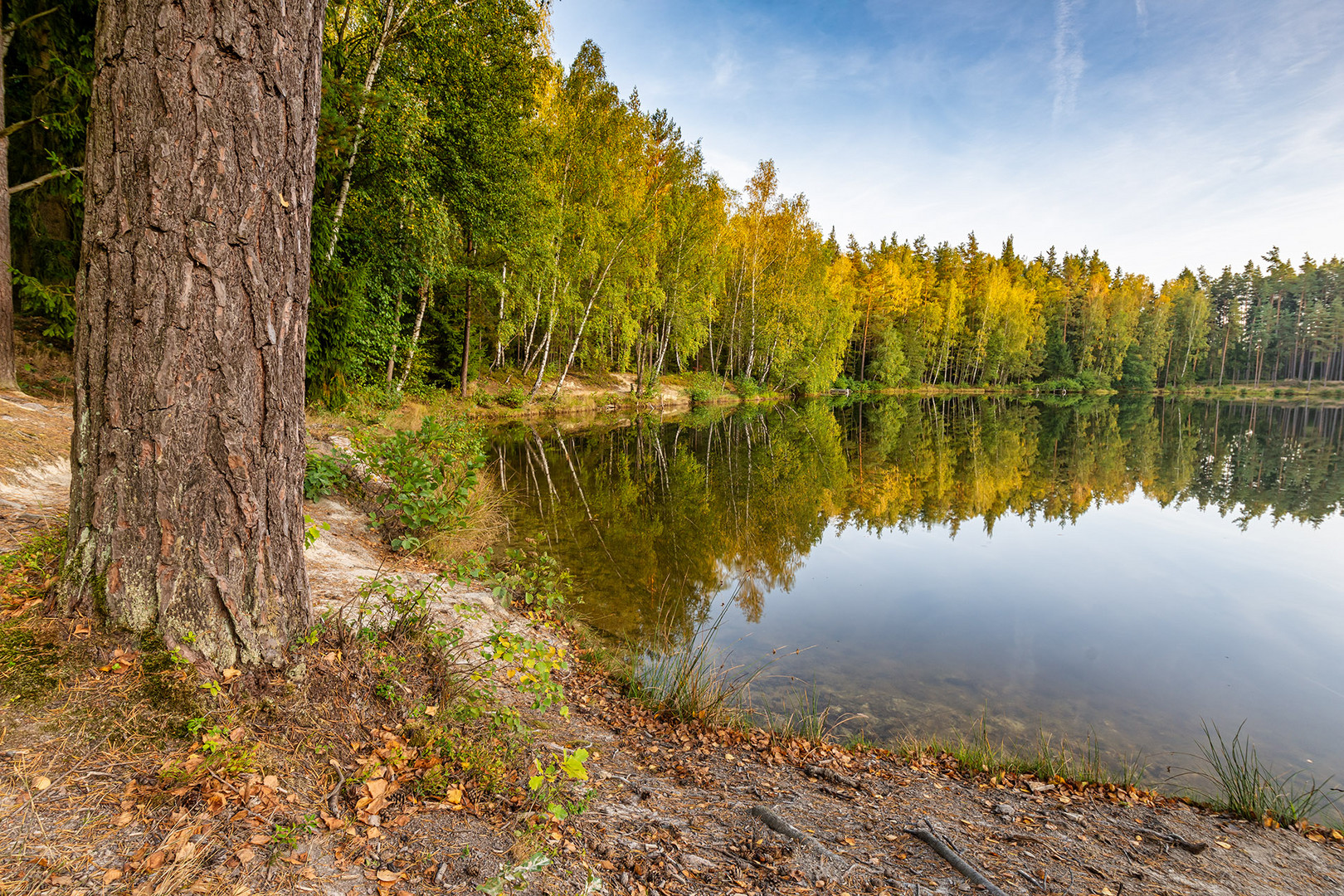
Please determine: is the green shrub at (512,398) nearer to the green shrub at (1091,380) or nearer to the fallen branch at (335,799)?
the fallen branch at (335,799)

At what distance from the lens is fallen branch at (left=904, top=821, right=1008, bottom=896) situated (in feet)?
8.74

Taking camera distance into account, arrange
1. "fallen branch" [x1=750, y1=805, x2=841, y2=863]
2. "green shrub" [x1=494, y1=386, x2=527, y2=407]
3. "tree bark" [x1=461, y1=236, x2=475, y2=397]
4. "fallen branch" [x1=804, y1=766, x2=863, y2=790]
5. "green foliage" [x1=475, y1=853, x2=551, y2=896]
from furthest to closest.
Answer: "green shrub" [x1=494, y1=386, x2=527, y2=407], "tree bark" [x1=461, y1=236, x2=475, y2=397], "fallen branch" [x1=804, y1=766, x2=863, y2=790], "fallen branch" [x1=750, y1=805, x2=841, y2=863], "green foliage" [x1=475, y1=853, x2=551, y2=896]

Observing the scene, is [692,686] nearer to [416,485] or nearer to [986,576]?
[416,485]

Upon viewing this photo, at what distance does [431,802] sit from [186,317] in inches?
88.9

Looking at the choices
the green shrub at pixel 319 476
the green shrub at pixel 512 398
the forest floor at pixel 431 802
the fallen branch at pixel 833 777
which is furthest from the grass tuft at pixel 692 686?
the green shrub at pixel 512 398

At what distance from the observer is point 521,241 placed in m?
18.8

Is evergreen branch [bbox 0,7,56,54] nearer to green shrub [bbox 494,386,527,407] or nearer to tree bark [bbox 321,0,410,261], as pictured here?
tree bark [bbox 321,0,410,261]

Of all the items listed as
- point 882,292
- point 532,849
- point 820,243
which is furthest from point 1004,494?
point 882,292

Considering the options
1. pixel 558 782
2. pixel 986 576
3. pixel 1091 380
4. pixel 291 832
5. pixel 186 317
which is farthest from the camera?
pixel 1091 380

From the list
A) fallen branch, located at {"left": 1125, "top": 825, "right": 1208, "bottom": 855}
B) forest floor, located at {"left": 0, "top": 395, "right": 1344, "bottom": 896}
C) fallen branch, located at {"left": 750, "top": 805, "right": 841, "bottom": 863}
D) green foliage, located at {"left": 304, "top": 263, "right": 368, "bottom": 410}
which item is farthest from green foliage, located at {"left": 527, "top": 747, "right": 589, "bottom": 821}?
green foliage, located at {"left": 304, "top": 263, "right": 368, "bottom": 410}

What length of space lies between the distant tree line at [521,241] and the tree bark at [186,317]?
6.84 meters

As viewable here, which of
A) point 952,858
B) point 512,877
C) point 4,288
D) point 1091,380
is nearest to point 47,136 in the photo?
point 4,288

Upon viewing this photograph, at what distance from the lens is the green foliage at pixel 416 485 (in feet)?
20.2

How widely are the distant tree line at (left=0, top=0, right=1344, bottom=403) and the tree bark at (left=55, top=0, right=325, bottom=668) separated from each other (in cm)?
684
